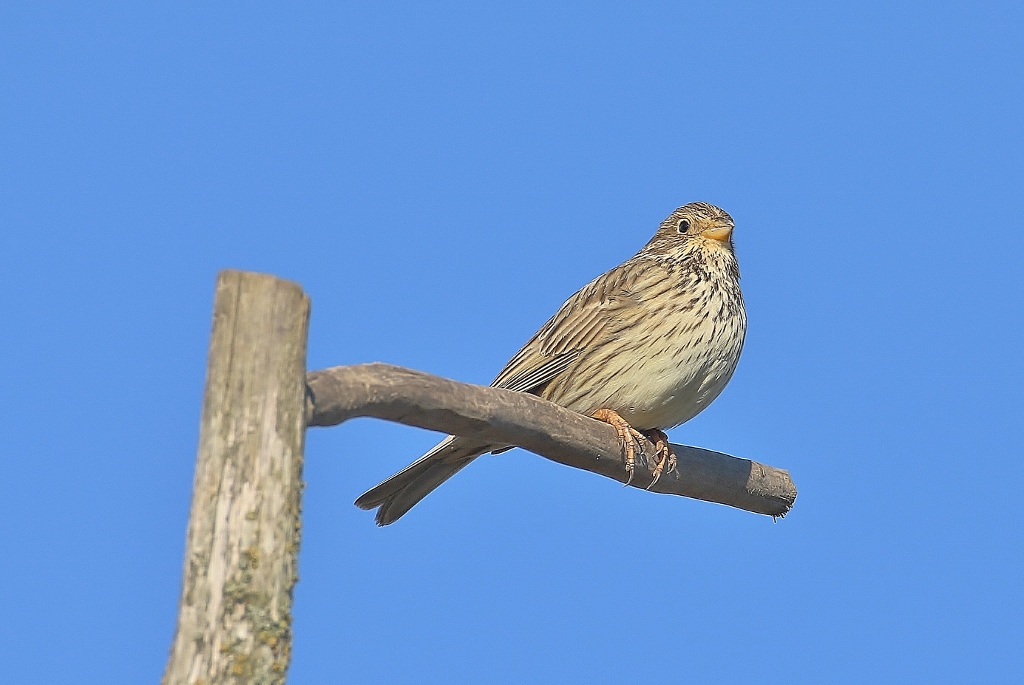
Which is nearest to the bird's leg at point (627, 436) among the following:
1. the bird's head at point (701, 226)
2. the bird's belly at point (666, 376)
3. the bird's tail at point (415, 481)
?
the bird's belly at point (666, 376)

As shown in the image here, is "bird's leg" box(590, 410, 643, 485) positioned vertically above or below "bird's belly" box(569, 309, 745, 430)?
below

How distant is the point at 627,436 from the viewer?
7383mm

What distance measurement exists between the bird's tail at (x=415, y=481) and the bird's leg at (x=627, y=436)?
76 centimetres

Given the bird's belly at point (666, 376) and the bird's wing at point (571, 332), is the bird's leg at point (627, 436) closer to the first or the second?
the bird's belly at point (666, 376)

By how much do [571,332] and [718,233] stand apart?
1299 mm

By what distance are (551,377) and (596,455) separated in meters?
1.32

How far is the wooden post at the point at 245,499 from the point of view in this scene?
4.07 meters

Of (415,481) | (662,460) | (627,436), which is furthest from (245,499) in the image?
(662,460)

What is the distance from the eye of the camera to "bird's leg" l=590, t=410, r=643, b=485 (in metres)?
7.28

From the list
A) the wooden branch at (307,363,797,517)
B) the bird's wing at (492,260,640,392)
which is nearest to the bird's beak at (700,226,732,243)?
the bird's wing at (492,260,640,392)

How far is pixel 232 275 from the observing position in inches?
170

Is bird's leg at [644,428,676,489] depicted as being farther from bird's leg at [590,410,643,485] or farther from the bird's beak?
the bird's beak

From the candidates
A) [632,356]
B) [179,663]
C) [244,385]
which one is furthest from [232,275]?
[632,356]

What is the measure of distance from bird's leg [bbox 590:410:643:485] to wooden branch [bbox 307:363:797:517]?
0.18ft
